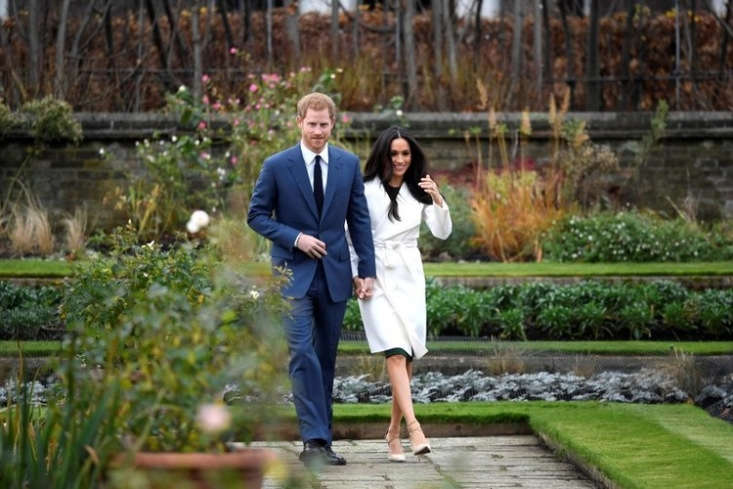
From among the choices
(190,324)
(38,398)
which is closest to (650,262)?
(38,398)

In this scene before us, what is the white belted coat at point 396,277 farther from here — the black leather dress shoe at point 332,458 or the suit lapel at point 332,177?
the black leather dress shoe at point 332,458

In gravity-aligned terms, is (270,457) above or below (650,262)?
above

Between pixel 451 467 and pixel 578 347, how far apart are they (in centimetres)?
500

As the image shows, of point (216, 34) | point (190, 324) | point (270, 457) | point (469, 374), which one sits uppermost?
point (216, 34)

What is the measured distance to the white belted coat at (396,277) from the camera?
7430mm

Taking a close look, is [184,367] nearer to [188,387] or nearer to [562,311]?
[188,387]

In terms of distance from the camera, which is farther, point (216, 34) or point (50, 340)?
point (216, 34)

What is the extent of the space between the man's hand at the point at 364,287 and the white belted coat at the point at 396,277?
0.05 meters

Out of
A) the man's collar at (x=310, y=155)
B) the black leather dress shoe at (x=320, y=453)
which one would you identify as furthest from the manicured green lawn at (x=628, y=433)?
the man's collar at (x=310, y=155)

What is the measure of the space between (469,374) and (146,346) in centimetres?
609

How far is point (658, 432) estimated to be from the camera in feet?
24.8

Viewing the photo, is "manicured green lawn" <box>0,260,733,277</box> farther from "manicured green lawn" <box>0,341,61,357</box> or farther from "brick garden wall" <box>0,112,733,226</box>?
"brick garden wall" <box>0,112,733,226</box>

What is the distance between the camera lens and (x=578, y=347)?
1097 cm

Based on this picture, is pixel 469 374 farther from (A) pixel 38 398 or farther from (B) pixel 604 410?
(A) pixel 38 398
